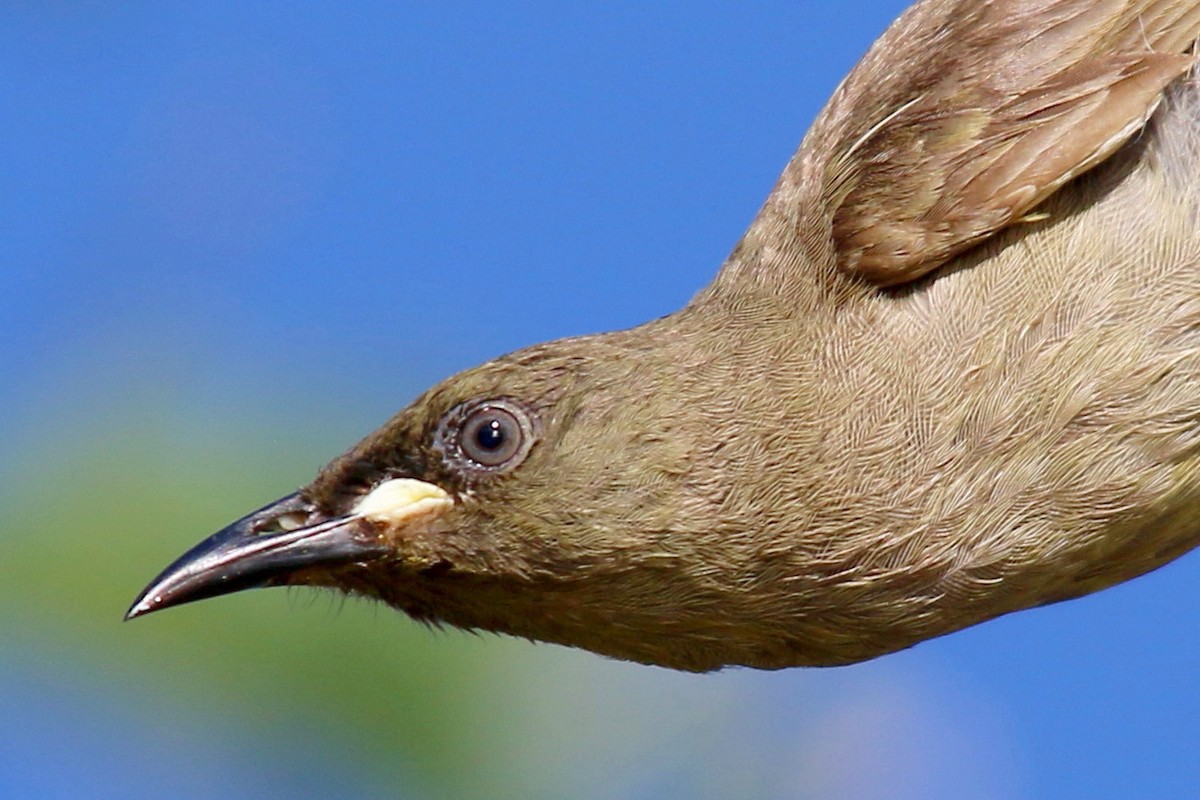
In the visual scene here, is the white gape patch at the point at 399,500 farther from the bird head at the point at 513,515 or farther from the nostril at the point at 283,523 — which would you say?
the nostril at the point at 283,523

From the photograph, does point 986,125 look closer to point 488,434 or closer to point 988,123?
point 988,123

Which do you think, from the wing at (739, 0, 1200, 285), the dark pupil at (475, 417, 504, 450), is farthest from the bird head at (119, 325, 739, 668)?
the wing at (739, 0, 1200, 285)

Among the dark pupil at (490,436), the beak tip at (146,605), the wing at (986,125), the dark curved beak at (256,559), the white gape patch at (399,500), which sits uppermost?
the wing at (986,125)

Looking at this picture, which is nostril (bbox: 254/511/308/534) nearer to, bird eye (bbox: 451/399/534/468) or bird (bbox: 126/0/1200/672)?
bird (bbox: 126/0/1200/672)

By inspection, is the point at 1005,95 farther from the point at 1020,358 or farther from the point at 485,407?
the point at 485,407

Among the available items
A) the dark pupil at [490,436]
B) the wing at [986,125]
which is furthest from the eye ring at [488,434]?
the wing at [986,125]

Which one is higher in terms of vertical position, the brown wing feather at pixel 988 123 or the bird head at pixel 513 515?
the brown wing feather at pixel 988 123
